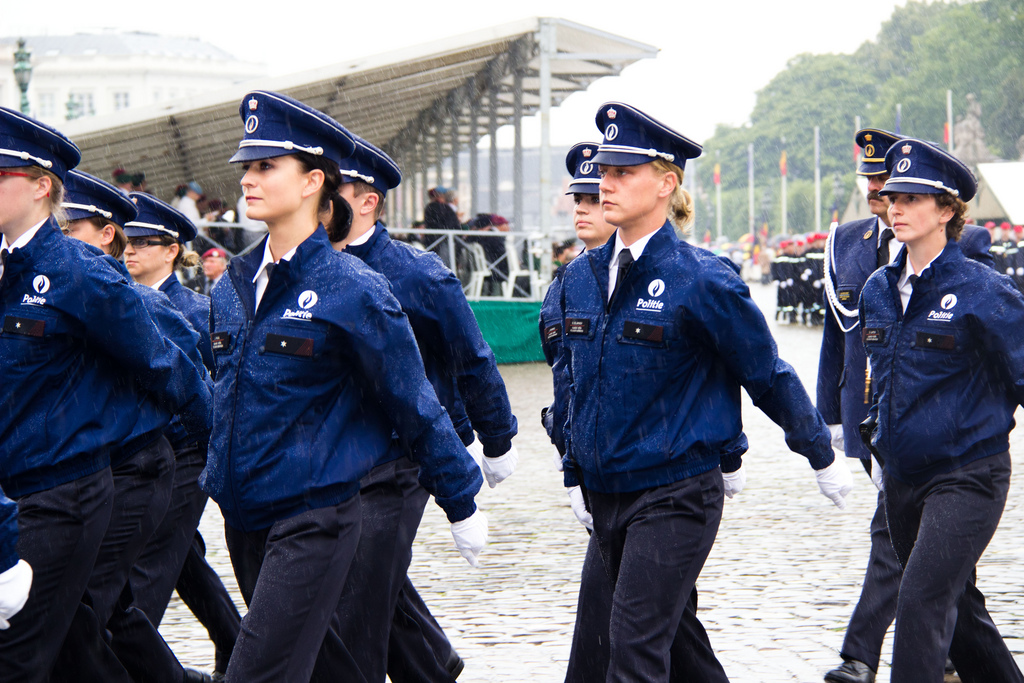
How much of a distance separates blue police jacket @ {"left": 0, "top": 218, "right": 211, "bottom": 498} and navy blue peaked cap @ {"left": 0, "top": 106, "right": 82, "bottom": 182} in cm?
20

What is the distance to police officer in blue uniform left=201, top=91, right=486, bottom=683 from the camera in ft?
11.9

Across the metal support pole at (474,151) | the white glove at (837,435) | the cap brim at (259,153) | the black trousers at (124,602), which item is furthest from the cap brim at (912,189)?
the metal support pole at (474,151)

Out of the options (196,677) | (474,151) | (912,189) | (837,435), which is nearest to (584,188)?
(837,435)

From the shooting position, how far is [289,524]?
12.0ft

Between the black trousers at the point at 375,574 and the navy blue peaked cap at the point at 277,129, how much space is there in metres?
1.06

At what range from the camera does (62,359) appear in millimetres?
4188

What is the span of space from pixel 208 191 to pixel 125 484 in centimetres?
2540

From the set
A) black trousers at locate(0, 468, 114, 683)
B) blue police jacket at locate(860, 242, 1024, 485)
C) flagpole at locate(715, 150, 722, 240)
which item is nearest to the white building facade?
flagpole at locate(715, 150, 722, 240)

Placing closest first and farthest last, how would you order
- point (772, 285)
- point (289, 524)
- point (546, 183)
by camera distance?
point (289, 524)
point (546, 183)
point (772, 285)

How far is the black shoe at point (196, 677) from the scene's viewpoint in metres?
5.38

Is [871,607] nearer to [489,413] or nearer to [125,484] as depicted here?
[489,413]

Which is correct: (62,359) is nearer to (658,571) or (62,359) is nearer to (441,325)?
(441,325)

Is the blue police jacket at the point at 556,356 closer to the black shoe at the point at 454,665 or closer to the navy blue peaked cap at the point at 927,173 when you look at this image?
the black shoe at the point at 454,665

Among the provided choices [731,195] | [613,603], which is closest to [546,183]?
[613,603]
